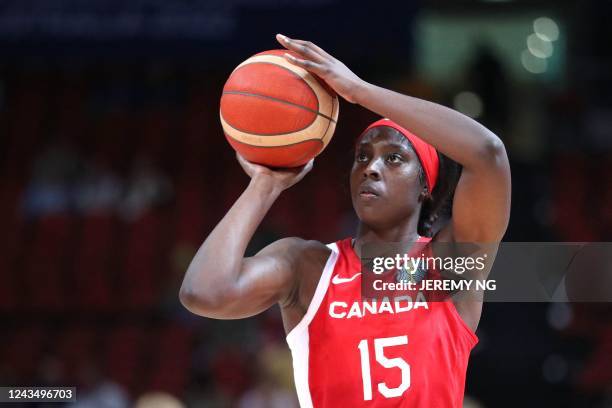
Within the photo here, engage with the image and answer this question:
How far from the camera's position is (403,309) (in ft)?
10.1

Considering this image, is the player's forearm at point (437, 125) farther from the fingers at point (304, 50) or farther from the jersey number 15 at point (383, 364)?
the jersey number 15 at point (383, 364)

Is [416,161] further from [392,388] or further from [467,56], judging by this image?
[467,56]

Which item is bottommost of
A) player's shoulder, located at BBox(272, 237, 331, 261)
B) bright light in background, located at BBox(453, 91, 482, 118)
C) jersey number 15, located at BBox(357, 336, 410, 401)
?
jersey number 15, located at BBox(357, 336, 410, 401)

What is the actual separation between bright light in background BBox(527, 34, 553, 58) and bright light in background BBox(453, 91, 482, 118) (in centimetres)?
213

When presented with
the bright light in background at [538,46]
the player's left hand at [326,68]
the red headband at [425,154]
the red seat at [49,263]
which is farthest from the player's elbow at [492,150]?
the bright light in background at [538,46]

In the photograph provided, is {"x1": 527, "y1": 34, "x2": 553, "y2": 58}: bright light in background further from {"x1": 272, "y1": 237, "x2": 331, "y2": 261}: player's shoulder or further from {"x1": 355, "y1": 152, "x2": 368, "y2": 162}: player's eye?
{"x1": 272, "y1": 237, "x2": 331, "y2": 261}: player's shoulder

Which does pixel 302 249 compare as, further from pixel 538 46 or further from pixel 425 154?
pixel 538 46

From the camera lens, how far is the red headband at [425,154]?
3244mm

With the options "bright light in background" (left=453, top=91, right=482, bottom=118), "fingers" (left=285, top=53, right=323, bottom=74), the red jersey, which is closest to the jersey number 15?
the red jersey

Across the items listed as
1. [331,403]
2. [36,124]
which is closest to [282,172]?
[331,403]

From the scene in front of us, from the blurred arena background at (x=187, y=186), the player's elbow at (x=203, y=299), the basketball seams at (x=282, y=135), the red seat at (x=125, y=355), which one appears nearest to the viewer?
the player's elbow at (x=203, y=299)

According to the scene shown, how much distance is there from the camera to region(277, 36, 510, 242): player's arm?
2.91m

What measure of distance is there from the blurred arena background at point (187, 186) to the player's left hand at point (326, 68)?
462 centimetres

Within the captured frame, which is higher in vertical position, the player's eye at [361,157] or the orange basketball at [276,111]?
the orange basketball at [276,111]
